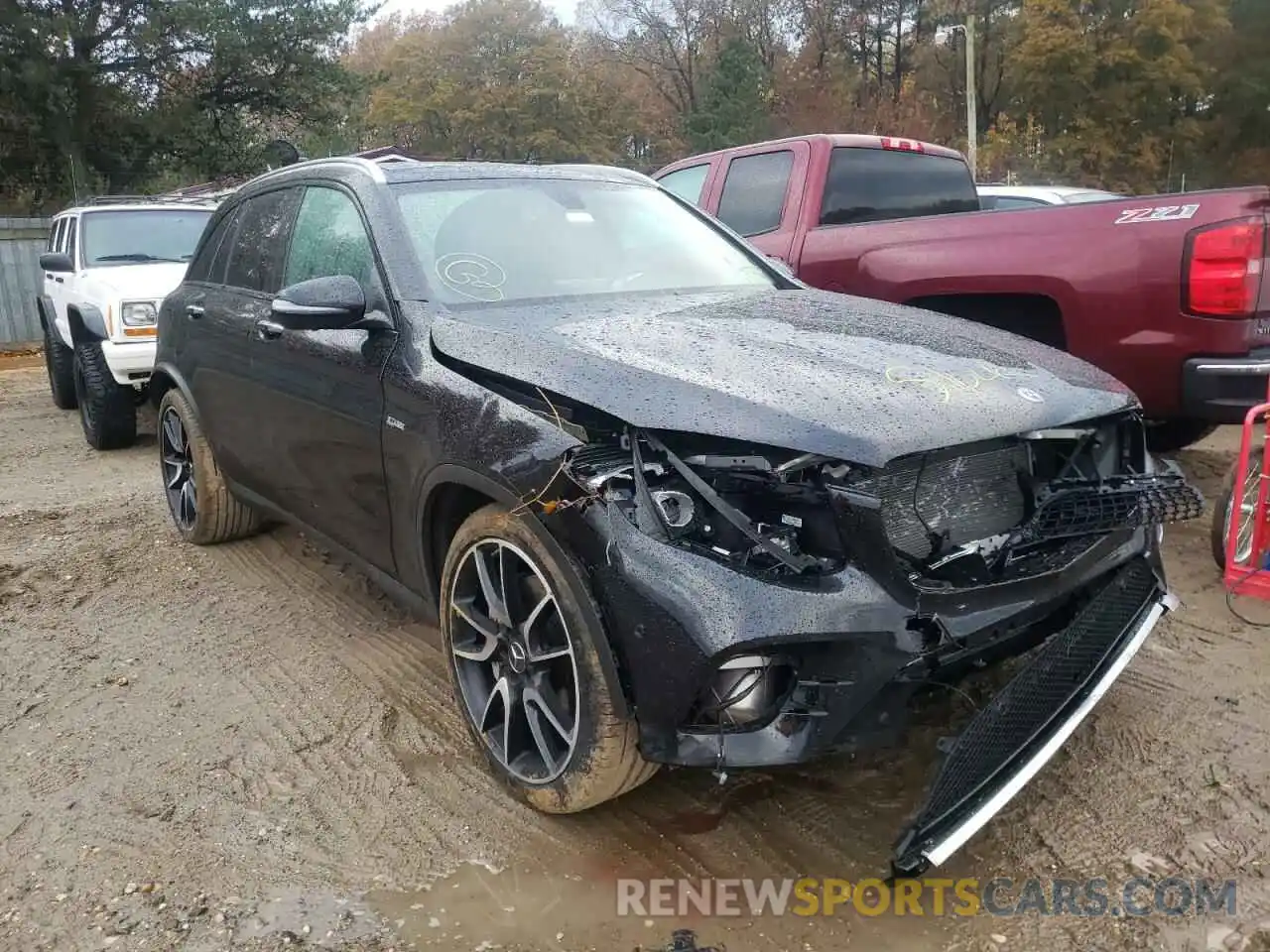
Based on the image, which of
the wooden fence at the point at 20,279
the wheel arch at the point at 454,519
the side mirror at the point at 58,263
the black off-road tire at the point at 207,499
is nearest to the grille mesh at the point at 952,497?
the wheel arch at the point at 454,519

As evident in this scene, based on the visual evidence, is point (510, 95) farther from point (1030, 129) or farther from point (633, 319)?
point (633, 319)

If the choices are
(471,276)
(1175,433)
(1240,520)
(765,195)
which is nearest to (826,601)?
(471,276)

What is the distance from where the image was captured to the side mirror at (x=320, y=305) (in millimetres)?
3135

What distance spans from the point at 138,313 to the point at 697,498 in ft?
20.4

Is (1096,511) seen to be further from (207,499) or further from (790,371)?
(207,499)

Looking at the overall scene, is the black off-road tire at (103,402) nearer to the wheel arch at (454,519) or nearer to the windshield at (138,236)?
the windshield at (138,236)

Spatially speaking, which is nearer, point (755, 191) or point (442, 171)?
point (442, 171)

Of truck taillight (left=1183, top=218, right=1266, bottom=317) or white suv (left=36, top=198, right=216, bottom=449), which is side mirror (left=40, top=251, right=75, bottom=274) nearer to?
white suv (left=36, top=198, right=216, bottom=449)

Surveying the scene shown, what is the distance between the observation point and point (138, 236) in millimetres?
8672

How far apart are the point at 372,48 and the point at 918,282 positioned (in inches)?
2369

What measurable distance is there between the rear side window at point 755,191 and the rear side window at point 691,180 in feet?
0.80

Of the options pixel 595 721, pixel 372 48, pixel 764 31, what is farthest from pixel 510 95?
pixel 595 721

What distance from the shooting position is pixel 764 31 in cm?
4681

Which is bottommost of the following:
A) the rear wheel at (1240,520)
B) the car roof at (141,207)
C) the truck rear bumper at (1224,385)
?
the rear wheel at (1240,520)
